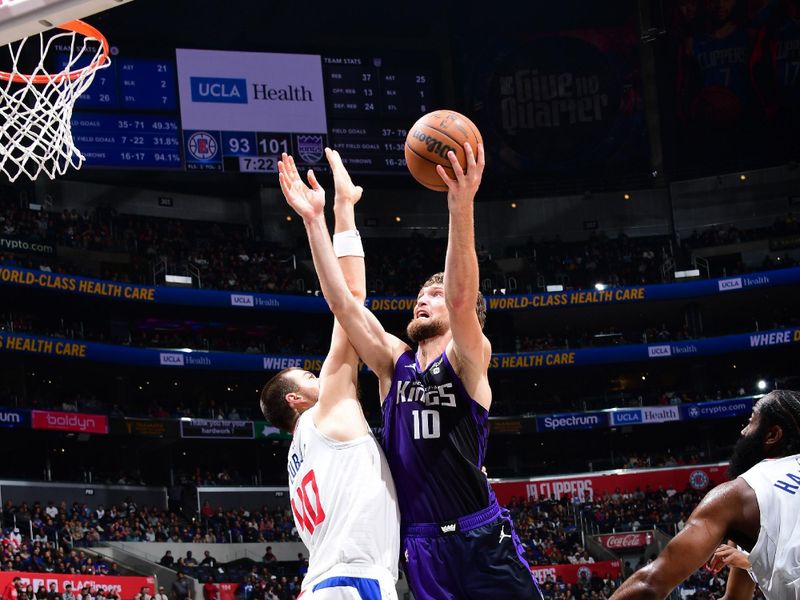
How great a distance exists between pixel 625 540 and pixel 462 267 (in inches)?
1056

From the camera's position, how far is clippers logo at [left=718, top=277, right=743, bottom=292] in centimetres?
3434

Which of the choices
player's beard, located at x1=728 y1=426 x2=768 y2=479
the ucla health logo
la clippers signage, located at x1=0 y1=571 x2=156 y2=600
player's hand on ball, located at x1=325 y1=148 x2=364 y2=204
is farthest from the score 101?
player's beard, located at x1=728 y1=426 x2=768 y2=479

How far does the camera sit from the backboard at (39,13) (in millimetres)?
4848

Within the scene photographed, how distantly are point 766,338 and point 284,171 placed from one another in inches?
1263

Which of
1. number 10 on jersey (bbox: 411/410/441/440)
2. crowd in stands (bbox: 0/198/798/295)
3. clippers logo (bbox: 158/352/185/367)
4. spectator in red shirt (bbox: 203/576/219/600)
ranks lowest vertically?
spectator in red shirt (bbox: 203/576/219/600)

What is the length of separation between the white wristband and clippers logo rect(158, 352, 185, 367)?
26.4 m

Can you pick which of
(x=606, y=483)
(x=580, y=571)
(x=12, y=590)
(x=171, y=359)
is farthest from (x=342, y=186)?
(x=606, y=483)

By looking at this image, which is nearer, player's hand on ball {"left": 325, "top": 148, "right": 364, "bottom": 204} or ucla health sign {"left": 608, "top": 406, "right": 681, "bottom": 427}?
player's hand on ball {"left": 325, "top": 148, "right": 364, "bottom": 204}

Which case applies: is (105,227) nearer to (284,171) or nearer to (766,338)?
(766,338)

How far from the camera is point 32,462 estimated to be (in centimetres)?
2939

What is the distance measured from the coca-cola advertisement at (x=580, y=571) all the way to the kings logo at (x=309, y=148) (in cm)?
1363

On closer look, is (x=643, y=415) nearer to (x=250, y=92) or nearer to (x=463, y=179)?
(x=250, y=92)

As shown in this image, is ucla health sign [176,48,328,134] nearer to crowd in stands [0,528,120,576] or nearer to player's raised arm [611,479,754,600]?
crowd in stands [0,528,120,576]

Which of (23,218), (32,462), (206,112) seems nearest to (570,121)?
(206,112)
